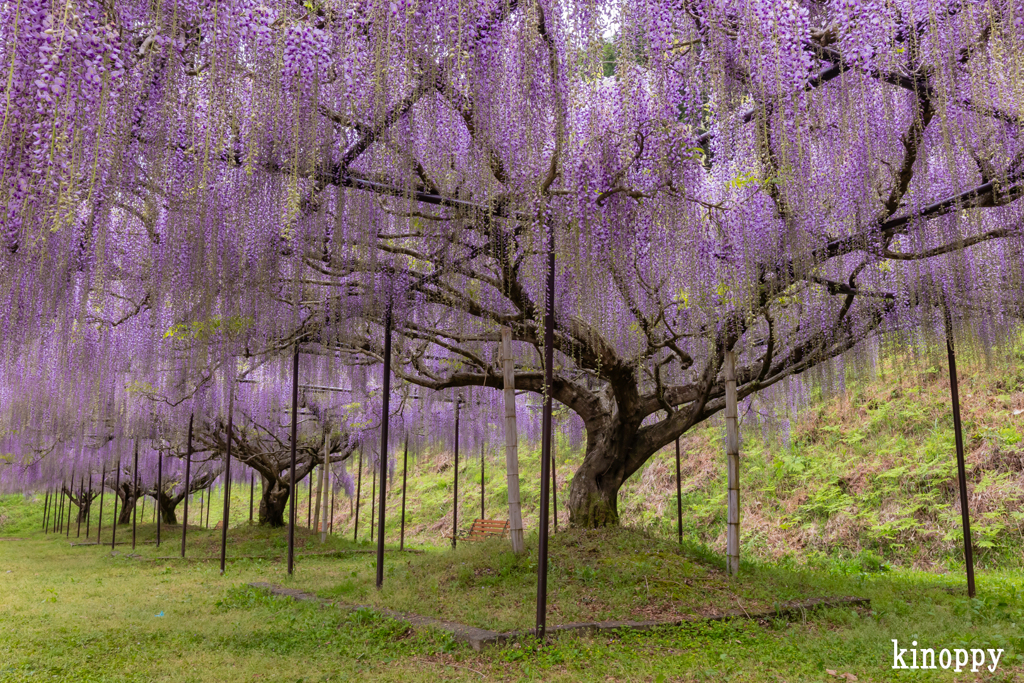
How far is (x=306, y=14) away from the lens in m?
3.85

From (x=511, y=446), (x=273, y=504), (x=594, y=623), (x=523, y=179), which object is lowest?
(x=273, y=504)

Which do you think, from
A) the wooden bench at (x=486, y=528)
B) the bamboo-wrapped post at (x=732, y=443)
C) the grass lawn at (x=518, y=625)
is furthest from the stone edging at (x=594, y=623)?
the wooden bench at (x=486, y=528)

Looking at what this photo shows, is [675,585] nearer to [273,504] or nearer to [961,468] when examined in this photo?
[961,468]

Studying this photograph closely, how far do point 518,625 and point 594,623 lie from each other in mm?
548

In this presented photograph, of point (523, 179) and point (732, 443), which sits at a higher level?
point (523, 179)

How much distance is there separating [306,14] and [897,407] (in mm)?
12725

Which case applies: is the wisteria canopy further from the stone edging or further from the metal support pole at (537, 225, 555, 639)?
the stone edging

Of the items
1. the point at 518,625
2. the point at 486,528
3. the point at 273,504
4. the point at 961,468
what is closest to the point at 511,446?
the point at 518,625

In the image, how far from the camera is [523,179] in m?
5.05

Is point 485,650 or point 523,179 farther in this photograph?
point 523,179

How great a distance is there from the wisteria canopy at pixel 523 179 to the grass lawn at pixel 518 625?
165 cm

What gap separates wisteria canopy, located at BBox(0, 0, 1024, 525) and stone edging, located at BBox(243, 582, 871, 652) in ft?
7.14

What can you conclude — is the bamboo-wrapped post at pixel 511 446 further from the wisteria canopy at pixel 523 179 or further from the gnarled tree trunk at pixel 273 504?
the gnarled tree trunk at pixel 273 504

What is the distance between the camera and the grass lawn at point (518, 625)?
4.29m
